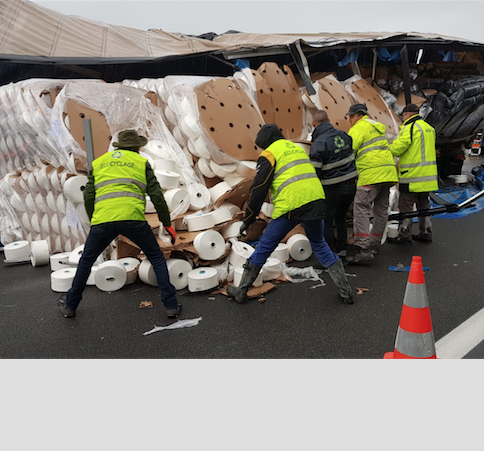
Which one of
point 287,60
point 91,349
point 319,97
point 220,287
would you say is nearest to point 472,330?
point 220,287

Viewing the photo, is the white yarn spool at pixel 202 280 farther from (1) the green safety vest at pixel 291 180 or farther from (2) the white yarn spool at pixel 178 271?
(1) the green safety vest at pixel 291 180

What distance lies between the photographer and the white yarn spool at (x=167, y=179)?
474 centimetres

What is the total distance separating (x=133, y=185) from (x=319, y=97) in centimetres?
416

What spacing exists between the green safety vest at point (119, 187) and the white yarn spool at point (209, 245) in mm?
972

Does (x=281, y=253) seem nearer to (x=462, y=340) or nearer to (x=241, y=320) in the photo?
(x=241, y=320)

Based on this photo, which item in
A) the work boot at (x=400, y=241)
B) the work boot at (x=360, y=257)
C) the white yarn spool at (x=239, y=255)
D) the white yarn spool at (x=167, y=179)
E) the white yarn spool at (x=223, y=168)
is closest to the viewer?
the white yarn spool at (x=239, y=255)

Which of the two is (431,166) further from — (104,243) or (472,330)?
(104,243)

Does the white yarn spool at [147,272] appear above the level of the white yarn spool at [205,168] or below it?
below

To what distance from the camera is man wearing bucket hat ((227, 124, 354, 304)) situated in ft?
11.8

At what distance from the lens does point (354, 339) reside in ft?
10.5

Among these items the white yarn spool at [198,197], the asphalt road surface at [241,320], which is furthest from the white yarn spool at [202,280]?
the white yarn spool at [198,197]

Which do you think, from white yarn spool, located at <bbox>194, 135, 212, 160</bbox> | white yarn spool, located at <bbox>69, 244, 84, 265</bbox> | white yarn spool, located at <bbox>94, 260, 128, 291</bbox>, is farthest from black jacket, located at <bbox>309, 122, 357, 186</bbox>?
white yarn spool, located at <bbox>69, 244, 84, 265</bbox>

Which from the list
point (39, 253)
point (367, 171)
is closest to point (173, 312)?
point (39, 253)

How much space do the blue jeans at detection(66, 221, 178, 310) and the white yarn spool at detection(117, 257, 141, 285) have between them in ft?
2.46
